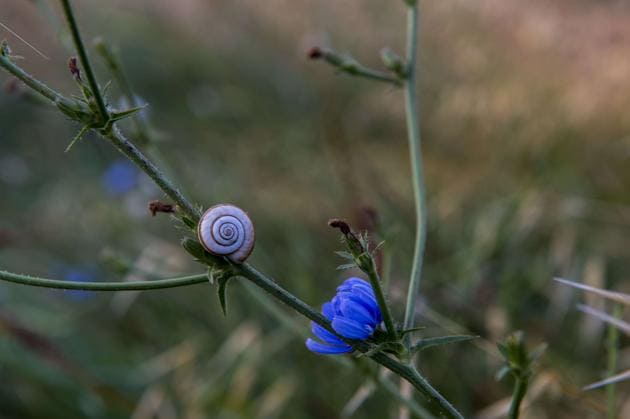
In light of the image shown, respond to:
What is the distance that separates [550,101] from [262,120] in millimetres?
1972

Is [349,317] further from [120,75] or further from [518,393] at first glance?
[120,75]

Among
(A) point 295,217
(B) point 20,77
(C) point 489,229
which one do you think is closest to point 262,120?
(A) point 295,217

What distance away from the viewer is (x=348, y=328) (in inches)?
43.6

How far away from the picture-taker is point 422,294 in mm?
3104

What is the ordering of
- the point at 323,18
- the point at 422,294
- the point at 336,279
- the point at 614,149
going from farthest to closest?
1. the point at 323,18
2. the point at 614,149
3. the point at 336,279
4. the point at 422,294

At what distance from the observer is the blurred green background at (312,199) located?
3.12m

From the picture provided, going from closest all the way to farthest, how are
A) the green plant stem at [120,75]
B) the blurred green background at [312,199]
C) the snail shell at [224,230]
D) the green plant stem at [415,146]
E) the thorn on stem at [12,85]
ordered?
the snail shell at [224,230] < the green plant stem at [415,146] < the thorn on stem at [12,85] < the green plant stem at [120,75] < the blurred green background at [312,199]

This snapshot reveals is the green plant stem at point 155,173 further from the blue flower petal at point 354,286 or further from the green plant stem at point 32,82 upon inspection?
the blue flower petal at point 354,286

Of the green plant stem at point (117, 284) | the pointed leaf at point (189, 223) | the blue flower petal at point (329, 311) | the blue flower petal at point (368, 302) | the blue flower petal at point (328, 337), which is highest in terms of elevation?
the blue flower petal at point (368, 302)

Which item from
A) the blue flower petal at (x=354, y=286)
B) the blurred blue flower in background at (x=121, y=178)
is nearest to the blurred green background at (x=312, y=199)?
the blurred blue flower in background at (x=121, y=178)

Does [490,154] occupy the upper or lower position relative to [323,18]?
lower

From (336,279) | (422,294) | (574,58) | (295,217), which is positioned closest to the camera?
(422,294)

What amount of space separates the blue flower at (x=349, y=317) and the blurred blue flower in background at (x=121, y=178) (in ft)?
12.6

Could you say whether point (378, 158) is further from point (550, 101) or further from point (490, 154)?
point (550, 101)
